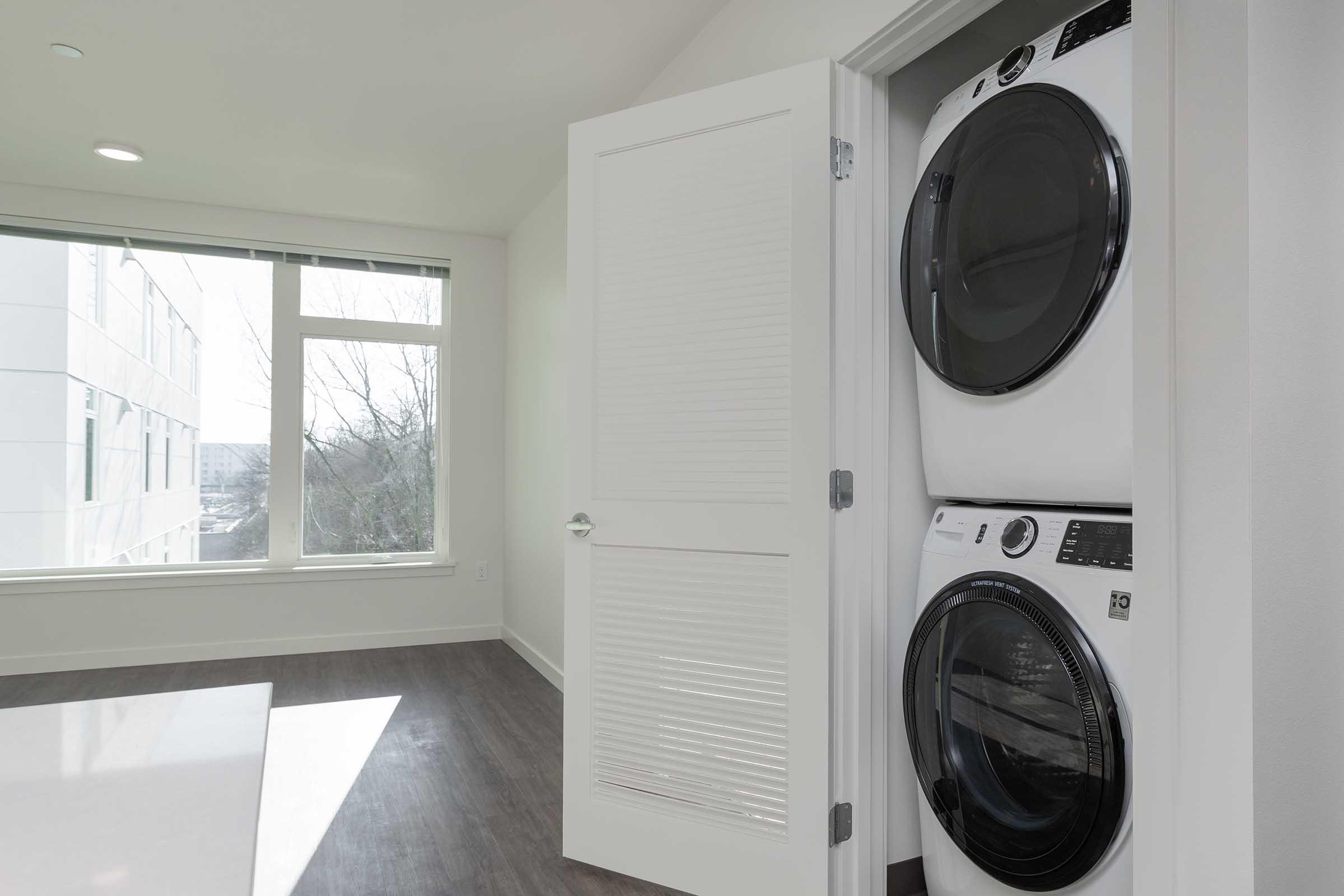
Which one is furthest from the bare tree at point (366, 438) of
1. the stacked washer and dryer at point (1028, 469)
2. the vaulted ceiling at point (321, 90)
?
the stacked washer and dryer at point (1028, 469)

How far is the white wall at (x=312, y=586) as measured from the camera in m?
4.27

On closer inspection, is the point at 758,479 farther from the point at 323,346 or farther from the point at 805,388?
the point at 323,346

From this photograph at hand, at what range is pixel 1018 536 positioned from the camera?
1716 millimetres

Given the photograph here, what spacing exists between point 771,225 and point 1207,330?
3.56 feet

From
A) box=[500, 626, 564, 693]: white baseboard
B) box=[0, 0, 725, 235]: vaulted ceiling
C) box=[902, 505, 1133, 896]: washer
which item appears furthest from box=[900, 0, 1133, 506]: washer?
box=[500, 626, 564, 693]: white baseboard

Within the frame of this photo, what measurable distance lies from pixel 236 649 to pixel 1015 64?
474 centimetres

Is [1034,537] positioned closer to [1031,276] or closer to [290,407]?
[1031,276]

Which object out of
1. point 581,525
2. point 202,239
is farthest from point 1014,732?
point 202,239

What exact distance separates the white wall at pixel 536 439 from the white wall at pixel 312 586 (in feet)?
0.48

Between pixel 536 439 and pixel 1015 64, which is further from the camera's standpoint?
pixel 536 439

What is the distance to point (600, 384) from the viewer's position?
227 centimetres

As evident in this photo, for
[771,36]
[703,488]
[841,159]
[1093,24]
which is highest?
[771,36]

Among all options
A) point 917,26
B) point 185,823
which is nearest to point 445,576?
point 917,26

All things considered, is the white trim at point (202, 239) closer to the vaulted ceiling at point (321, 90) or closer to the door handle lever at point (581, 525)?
the vaulted ceiling at point (321, 90)
